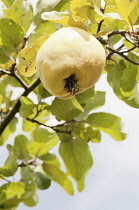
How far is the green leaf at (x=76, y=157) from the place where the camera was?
2.02 metres

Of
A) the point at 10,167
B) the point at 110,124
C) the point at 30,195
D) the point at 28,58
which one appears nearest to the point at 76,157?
the point at 110,124

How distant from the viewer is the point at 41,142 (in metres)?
2.19

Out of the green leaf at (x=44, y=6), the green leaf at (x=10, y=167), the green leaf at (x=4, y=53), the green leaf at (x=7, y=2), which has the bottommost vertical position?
the green leaf at (x=10, y=167)

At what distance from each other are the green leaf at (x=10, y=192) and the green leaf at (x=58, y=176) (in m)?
0.25

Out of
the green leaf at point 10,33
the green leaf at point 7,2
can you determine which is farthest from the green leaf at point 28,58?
the green leaf at point 7,2

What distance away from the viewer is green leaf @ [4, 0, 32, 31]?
165cm

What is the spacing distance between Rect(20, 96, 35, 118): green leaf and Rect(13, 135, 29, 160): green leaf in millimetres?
337

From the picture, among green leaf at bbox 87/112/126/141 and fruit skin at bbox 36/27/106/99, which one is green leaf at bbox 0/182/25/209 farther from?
fruit skin at bbox 36/27/106/99

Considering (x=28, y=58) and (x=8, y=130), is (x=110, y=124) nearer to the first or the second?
(x=8, y=130)

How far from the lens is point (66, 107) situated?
1.90 m

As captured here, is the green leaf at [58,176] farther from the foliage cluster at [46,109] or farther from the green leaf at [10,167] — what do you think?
the green leaf at [10,167]

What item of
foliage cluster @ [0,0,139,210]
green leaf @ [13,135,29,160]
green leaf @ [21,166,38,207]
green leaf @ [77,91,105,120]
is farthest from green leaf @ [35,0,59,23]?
green leaf @ [21,166,38,207]

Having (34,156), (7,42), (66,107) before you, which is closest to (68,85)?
(7,42)

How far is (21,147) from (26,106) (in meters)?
0.44
